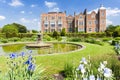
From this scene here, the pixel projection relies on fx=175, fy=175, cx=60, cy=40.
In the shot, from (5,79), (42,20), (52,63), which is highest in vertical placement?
(42,20)

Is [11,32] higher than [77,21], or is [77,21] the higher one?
[77,21]

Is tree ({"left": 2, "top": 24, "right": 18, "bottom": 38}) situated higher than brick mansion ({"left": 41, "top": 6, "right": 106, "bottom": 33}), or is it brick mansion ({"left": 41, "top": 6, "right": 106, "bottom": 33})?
brick mansion ({"left": 41, "top": 6, "right": 106, "bottom": 33})

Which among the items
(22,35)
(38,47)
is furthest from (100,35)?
(38,47)

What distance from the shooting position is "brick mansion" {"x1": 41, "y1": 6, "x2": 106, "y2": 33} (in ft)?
188

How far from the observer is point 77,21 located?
58.2 metres

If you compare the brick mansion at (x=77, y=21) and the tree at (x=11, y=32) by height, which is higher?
the brick mansion at (x=77, y=21)

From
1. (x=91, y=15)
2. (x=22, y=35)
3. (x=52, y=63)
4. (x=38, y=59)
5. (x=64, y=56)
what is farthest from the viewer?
(x=91, y=15)

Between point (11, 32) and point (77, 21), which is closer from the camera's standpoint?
point (11, 32)

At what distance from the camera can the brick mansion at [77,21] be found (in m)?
57.3

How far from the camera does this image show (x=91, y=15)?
57.8m

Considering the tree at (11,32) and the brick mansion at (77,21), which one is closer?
the tree at (11,32)

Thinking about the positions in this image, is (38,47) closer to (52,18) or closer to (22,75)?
(22,75)

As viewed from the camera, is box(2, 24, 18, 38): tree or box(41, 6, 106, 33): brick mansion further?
box(41, 6, 106, 33): brick mansion

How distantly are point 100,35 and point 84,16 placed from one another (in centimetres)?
1602
